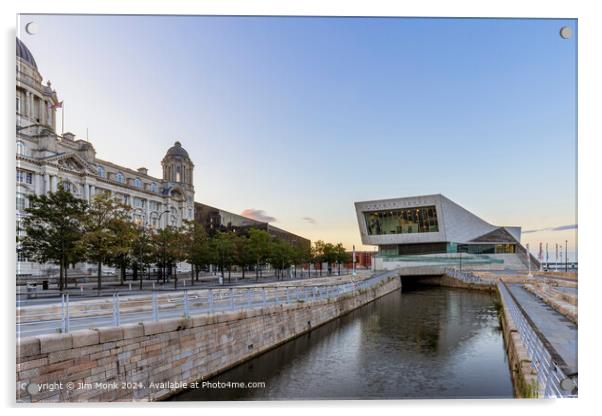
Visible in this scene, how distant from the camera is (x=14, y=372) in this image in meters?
→ 6.79

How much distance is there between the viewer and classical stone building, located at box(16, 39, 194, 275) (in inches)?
305

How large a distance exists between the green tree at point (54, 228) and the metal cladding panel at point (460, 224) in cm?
4580

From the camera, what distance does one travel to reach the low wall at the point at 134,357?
651 cm

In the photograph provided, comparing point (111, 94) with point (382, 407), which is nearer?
point (382, 407)

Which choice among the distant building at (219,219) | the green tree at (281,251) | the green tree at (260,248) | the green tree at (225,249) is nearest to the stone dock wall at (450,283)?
the green tree at (281,251)

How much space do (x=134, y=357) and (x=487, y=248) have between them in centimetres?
5932

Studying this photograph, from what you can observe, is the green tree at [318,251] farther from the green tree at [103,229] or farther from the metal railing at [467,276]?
the green tree at [103,229]

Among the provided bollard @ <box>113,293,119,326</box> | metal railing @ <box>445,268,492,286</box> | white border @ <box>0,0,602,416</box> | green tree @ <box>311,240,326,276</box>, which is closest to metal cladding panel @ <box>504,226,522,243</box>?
metal railing @ <box>445,268,492,286</box>

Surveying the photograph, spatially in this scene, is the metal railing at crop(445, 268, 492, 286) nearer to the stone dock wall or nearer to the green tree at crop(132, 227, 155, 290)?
the stone dock wall

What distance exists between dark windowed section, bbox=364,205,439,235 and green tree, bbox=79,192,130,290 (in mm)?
43921
